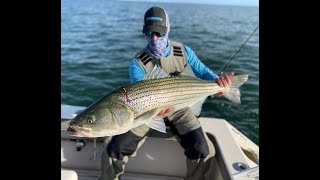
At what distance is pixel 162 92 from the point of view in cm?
312

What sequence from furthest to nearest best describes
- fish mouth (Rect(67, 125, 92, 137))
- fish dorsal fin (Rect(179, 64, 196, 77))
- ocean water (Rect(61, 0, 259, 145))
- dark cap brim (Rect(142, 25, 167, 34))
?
ocean water (Rect(61, 0, 259, 145)) < dark cap brim (Rect(142, 25, 167, 34)) < fish dorsal fin (Rect(179, 64, 196, 77)) < fish mouth (Rect(67, 125, 92, 137))

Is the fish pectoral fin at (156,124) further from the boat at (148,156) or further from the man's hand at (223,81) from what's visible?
the boat at (148,156)

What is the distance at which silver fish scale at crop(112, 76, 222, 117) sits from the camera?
117 inches

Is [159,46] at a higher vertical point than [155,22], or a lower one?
lower

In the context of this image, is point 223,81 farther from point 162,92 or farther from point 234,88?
point 162,92

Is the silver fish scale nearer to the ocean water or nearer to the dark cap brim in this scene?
the dark cap brim

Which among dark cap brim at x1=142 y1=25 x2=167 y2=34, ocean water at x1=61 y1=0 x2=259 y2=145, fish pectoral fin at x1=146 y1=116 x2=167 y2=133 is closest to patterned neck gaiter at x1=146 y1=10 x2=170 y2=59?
dark cap brim at x1=142 y1=25 x2=167 y2=34

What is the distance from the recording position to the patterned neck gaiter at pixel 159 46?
4.05 metres

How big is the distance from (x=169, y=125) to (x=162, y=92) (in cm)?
115

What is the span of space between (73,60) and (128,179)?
13236 mm

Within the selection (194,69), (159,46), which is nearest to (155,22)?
(159,46)
